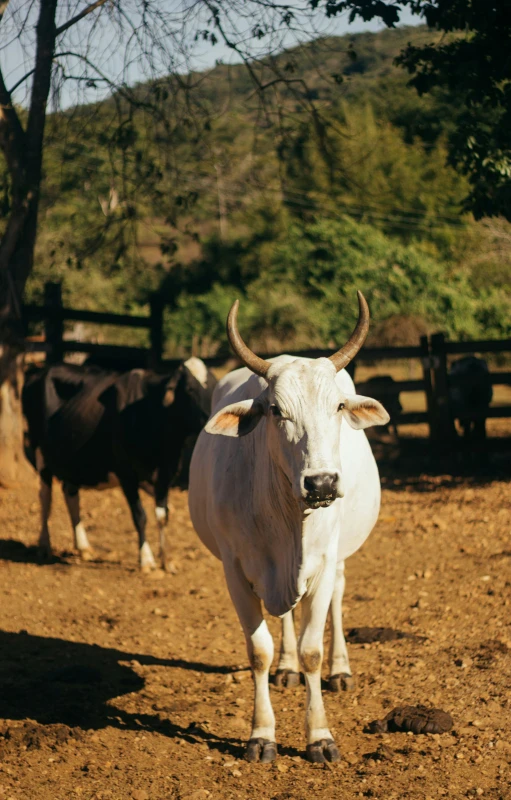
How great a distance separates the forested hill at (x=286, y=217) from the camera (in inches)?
426

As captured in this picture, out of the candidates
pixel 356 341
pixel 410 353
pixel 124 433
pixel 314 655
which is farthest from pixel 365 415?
pixel 410 353

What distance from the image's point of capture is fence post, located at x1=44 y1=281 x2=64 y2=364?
39.2 feet

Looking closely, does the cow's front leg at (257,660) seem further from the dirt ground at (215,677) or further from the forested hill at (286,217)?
the forested hill at (286,217)

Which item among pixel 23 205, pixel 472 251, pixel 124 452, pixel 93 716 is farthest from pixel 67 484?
pixel 472 251

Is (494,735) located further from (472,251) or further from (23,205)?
(472,251)

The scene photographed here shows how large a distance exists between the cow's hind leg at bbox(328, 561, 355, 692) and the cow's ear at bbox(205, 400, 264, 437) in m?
1.41

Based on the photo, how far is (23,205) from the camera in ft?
34.9

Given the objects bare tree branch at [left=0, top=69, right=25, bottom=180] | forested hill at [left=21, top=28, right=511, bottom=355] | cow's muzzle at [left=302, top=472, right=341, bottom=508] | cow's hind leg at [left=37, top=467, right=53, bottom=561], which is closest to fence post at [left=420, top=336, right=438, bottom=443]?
forested hill at [left=21, top=28, right=511, bottom=355]

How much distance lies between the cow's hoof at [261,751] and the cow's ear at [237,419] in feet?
4.66

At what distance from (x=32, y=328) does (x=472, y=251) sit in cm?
2034

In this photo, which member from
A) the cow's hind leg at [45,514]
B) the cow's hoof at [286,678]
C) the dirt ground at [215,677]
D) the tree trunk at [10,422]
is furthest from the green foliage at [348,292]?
the cow's hoof at [286,678]

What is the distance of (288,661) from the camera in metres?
5.41

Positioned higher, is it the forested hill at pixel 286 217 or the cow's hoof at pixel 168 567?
the forested hill at pixel 286 217

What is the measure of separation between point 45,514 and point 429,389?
5.69 meters
